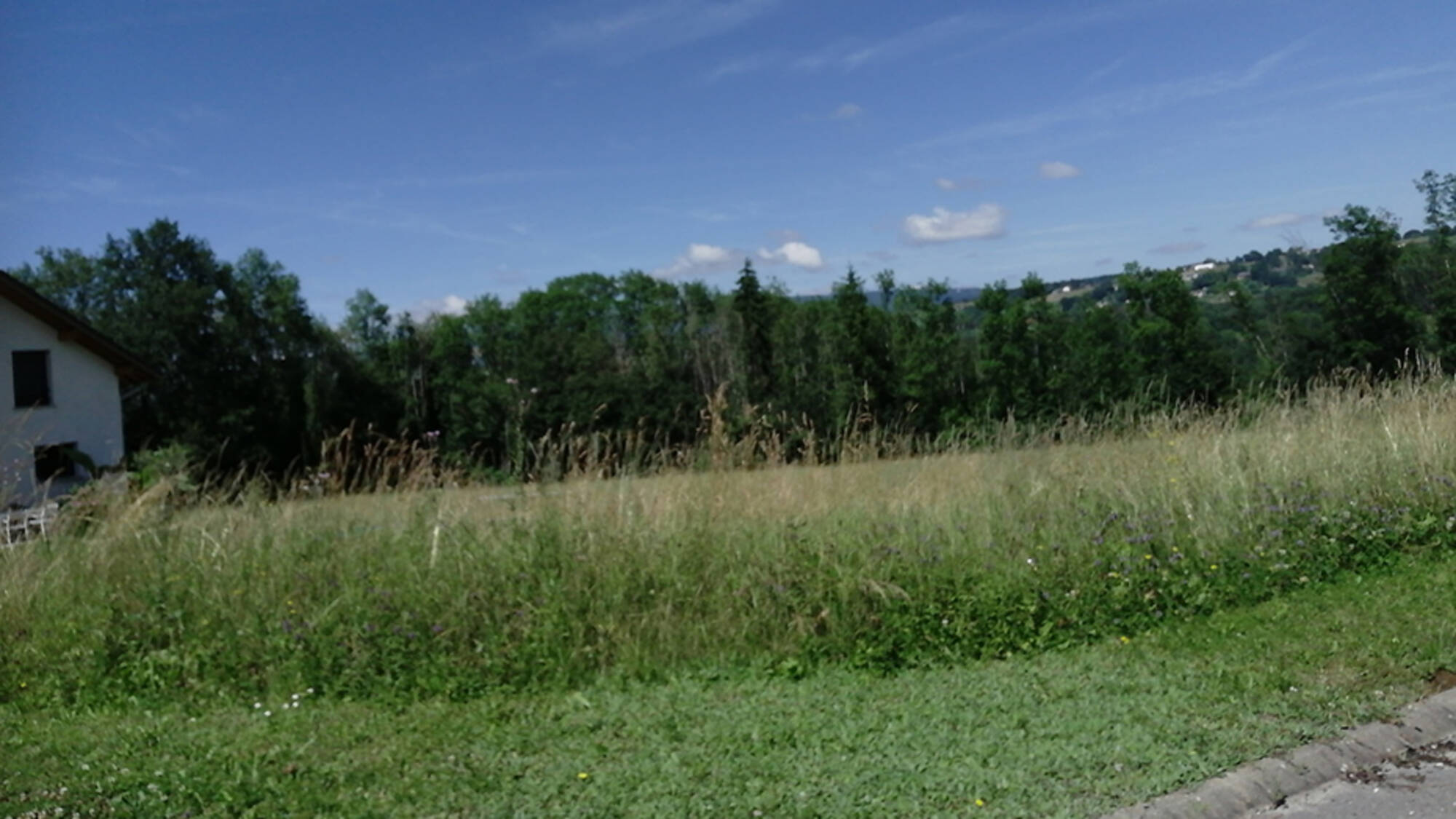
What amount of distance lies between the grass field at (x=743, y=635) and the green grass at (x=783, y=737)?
2cm

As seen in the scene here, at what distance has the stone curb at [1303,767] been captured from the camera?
14.9 feet

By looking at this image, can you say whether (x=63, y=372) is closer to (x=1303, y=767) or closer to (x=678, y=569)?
(x=678, y=569)

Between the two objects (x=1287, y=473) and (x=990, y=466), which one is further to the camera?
(x=990, y=466)

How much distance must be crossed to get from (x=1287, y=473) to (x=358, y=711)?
7.11 m

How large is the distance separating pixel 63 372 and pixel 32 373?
0.83m

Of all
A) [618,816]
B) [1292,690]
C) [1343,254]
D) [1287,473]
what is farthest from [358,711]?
[1343,254]

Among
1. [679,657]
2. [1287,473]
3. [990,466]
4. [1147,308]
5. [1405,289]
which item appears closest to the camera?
[679,657]

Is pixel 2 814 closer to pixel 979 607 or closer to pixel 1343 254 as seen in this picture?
pixel 979 607

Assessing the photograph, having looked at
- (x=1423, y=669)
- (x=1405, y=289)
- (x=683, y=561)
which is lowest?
(x=1423, y=669)

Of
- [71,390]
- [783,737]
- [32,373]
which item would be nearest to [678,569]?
[783,737]

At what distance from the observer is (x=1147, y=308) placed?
1072 inches

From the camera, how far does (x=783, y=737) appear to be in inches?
210

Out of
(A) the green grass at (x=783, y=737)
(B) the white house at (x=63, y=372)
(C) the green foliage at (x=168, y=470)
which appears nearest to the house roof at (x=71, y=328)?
(B) the white house at (x=63, y=372)

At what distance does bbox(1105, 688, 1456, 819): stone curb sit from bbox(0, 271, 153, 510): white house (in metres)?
33.2
